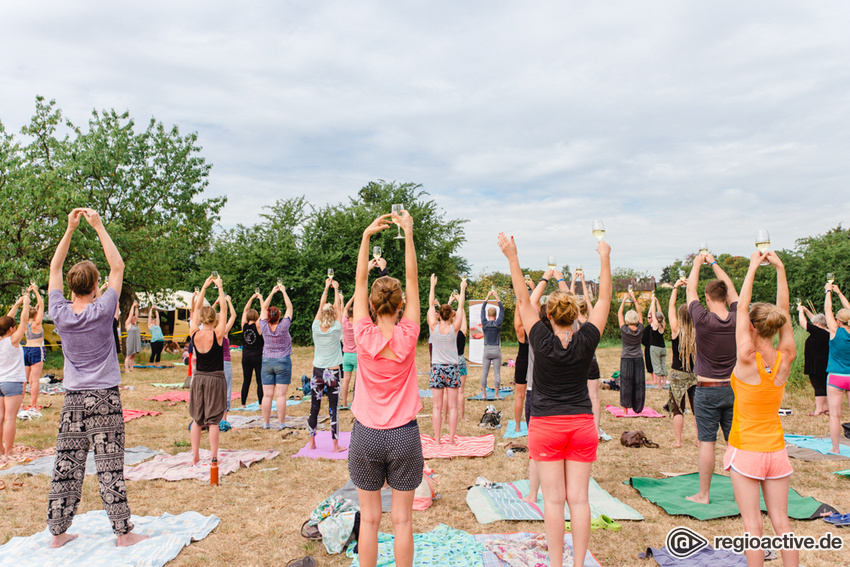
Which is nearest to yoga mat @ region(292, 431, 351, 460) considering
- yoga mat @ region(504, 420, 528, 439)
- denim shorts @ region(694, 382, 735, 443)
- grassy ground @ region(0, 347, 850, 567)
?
grassy ground @ region(0, 347, 850, 567)

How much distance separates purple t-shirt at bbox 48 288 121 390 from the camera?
3787mm

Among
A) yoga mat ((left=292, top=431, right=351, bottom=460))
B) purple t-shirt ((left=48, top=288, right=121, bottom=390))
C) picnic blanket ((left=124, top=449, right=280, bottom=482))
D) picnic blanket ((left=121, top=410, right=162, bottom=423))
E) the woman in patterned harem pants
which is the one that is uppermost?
purple t-shirt ((left=48, top=288, right=121, bottom=390))

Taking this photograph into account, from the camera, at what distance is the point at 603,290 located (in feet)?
11.4

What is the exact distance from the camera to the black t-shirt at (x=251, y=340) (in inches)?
333

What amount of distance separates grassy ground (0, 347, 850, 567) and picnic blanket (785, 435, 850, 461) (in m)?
0.36

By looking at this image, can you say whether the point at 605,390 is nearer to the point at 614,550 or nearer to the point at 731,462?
the point at 614,550

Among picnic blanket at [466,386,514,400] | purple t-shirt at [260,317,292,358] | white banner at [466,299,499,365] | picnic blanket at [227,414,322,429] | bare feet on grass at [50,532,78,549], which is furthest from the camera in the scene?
white banner at [466,299,499,365]

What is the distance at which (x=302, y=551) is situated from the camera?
4.04 metres

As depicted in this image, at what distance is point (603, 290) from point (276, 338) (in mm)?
5388

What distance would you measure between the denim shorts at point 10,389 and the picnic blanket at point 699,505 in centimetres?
715

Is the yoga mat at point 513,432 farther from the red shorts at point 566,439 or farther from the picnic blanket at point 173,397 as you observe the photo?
the picnic blanket at point 173,397

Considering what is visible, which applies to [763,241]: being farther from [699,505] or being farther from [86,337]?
[86,337]

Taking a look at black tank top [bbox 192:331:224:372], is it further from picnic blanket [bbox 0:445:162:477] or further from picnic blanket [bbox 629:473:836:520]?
picnic blanket [bbox 629:473:836:520]

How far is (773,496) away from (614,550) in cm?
140
